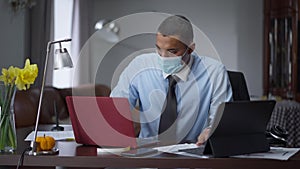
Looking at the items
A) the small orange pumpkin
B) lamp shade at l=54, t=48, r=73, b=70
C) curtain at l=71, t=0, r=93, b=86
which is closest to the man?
lamp shade at l=54, t=48, r=73, b=70

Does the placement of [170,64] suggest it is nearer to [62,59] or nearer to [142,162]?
[62,59]

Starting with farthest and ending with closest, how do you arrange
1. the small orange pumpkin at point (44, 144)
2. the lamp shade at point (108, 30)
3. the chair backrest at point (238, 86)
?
the lamp shade at point (108, 30) < the chair backrest at point (238, 86) < the small orange pumpkin at point (44, 144)

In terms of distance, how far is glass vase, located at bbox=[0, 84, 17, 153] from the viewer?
1.78 meters

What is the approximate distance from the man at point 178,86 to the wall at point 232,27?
4.68 metres

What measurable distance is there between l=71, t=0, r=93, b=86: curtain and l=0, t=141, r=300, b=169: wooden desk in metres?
4.63

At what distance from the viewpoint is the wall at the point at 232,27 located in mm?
6973

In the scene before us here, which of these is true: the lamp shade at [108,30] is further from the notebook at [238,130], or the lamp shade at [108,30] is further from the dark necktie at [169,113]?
the notebook at [238,130]

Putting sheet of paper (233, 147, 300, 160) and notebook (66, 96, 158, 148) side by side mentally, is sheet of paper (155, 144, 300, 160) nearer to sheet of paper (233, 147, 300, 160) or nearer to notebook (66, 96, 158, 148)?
sheet of paper (233, 147, 300, 160)

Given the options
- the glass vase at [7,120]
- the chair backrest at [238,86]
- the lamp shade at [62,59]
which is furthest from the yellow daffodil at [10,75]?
the chair backrest at [238,86]

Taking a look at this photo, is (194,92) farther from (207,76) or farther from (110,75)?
(110,75)

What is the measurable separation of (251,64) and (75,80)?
2313mm

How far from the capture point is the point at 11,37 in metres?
5.29

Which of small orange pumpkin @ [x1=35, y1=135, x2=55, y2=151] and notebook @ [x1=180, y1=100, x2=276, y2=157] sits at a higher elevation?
notebook @ [x1=180, y1=100, x2=276, y2=157]

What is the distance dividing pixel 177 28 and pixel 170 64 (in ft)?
0.53
